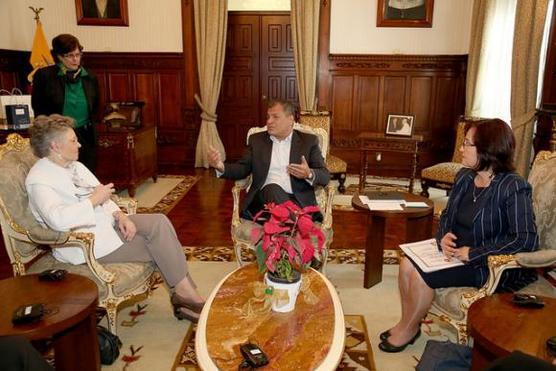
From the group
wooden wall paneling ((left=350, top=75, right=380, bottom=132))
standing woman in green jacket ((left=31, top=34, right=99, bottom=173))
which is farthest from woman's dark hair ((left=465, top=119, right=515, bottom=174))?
wooden wall paneling ((left=350, top=75, right=380, bottom=132))

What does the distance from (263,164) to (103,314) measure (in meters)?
1.43

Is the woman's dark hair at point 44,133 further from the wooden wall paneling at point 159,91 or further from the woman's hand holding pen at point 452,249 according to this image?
the wooden wall paneling at point 159,91

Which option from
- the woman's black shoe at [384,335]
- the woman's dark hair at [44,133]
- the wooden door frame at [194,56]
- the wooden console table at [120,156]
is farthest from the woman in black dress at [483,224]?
the wooden door frame at [194,56]

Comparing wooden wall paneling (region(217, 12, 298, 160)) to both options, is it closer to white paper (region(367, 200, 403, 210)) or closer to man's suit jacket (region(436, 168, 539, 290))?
white paper (region(367, 200, 403, 210))

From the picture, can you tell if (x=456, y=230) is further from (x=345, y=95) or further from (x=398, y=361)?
(x=345, y=95)

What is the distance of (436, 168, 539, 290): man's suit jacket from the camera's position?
2.24m

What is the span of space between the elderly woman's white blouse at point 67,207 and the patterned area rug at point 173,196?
248 cm

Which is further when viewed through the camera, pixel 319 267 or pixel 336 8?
pixel 336 8

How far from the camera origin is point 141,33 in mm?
7191

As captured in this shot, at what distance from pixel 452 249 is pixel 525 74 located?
3129mm

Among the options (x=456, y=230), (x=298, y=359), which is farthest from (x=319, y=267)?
(x=298, y=359)

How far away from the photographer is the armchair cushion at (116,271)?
245cm

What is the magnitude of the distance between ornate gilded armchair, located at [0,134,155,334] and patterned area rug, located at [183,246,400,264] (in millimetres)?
1229

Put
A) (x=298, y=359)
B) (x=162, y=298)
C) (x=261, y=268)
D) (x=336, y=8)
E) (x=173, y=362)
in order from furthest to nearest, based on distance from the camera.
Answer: (x=336, y=8) < (x=162, y=298) < (x=173, y=362) < (x=261, y=268) < (x=298, y=359)
